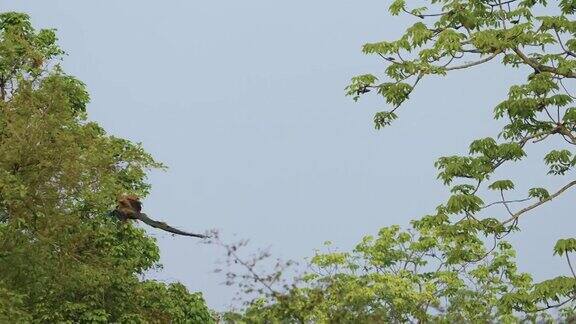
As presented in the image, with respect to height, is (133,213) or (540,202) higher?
(133,213)

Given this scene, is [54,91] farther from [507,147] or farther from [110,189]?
[507,147]

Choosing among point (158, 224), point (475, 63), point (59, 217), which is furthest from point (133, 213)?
point (475, 63)

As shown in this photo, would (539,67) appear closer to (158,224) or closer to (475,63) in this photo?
(475,63)

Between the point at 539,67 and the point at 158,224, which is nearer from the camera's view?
the point at 539,67

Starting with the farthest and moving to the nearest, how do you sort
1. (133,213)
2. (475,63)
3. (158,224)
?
1. (158,224)
2. (133,213)
3. (475,63)

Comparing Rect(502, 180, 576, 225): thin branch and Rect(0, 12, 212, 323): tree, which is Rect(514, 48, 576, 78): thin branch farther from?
Rect(0, 12, 212, 323): tree

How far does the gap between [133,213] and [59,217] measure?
477 centimetres

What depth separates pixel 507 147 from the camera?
25.1 metres

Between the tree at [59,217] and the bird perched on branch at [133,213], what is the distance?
1.88 ft

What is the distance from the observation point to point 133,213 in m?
30.7

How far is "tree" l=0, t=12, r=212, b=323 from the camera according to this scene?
25672 millimetres

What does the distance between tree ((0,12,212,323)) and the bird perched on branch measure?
0.57m

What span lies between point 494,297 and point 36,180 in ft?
72.5

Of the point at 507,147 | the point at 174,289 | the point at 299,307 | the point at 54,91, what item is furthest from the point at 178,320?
the point at 299,307
